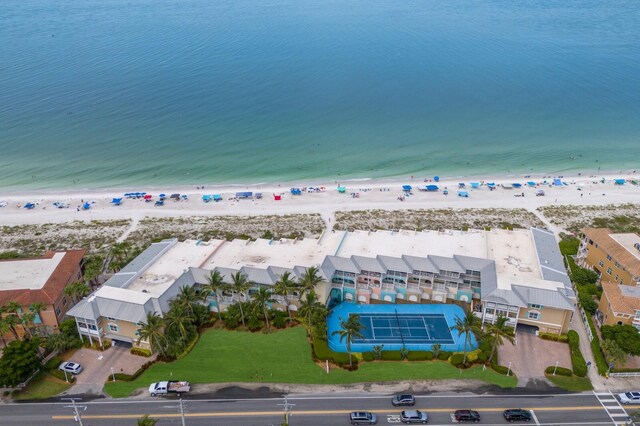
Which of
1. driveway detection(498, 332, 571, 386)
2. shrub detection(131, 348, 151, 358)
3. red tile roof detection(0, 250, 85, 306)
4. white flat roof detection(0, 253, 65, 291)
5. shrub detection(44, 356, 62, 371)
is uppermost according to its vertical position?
white flat roof detection(0, 253, 65, 291)

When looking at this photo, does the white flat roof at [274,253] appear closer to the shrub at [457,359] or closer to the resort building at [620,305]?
the shrub at [457,359]

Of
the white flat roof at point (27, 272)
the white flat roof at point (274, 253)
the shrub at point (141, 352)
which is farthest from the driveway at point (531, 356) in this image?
the white flat roof at point (27, 272)

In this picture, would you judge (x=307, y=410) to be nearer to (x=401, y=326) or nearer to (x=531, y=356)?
(x=401, y=326)

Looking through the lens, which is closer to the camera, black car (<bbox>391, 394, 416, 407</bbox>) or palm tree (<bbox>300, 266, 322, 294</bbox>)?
black car (<bbox>391, 394, 416, 407</bbox>)

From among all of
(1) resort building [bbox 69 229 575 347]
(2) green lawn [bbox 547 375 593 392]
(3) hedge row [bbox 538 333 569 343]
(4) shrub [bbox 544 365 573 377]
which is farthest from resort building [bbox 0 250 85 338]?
(3) hedge row [bbox 538 333 569 343]

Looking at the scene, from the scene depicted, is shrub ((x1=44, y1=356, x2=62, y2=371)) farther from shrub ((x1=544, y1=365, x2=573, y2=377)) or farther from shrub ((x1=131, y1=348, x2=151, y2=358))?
shrub ((x1=544, y1=365, x2=573, y2=377))
